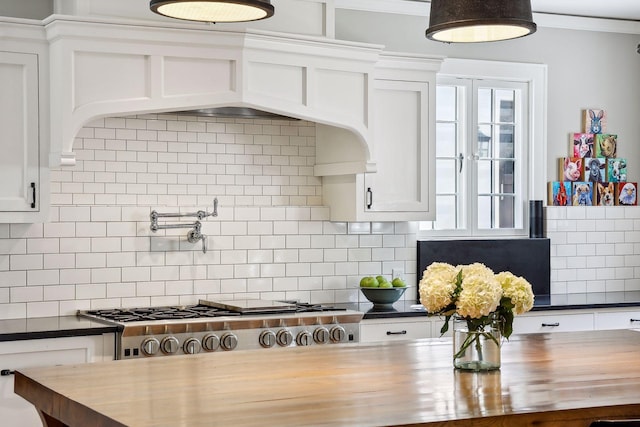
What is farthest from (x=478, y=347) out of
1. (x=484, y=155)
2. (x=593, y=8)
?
(x=593, y=8)

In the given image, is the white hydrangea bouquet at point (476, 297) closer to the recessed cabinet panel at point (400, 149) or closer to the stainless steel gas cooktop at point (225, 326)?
the stainless steel gas cooktop at point (225, 326)

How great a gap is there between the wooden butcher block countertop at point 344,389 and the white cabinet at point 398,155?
7.82ft

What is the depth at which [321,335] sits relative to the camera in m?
5.70

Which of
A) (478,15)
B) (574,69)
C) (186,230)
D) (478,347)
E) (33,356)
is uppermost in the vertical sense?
(574,69)

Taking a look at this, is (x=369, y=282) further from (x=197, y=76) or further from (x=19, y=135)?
(x=19, y=135)

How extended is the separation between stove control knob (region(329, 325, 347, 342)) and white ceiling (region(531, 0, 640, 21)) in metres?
2.72

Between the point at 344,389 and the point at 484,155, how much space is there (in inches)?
168

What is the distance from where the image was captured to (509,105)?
7.25 metres

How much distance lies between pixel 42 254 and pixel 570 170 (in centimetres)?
380

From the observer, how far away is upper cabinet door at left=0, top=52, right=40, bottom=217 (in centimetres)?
530

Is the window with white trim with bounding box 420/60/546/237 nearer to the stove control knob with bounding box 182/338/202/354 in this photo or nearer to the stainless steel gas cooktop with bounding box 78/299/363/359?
the stainless steel gas cooktop with bounding box 78/299/363/359

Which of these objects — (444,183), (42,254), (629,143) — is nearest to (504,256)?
(444,183)

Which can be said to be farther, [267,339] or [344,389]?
[267,339]

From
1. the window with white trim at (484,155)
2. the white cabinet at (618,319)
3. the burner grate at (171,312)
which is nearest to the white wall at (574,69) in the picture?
the window with white trim at (484,155)
